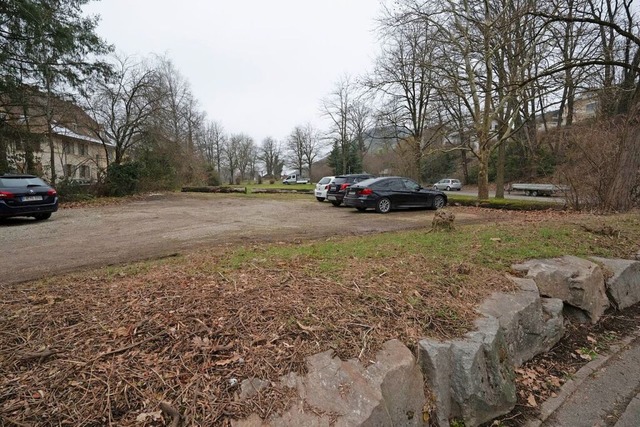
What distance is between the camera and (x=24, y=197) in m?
9.53

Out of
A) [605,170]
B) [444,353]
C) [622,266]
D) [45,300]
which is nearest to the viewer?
[444,353]

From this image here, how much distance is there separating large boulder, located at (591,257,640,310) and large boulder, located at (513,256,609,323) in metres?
0.29

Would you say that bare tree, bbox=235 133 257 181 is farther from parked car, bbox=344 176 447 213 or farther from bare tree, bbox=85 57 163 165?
parked car, bbox=344 176 447 213

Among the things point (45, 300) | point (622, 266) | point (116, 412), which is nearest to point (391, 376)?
point (116, 412)

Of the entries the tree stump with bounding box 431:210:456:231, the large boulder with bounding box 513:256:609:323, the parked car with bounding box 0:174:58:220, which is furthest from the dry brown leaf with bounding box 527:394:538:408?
the parked car with bounding box 0:174:58:220

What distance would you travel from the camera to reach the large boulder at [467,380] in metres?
2.44

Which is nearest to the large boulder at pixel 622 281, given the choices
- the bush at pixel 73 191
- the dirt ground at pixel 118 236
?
the dirt ground at pixel 118 236

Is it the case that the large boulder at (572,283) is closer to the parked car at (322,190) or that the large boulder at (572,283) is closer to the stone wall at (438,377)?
the stone wall at (438,377)

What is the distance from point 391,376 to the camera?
220 centimetres

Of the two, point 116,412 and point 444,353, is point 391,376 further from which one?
point 116,412

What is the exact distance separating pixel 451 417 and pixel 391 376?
0.69m

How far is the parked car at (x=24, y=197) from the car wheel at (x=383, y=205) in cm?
1079

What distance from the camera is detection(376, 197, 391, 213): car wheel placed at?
13.0 metres

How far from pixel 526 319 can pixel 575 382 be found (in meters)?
0.63
